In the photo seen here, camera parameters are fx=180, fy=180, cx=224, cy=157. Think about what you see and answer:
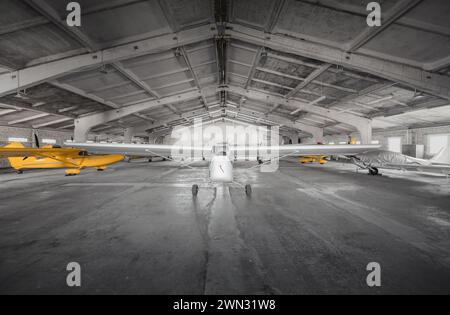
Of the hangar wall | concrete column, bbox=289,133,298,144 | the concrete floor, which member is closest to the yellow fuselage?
the concrete floor

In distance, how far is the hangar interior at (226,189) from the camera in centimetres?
241

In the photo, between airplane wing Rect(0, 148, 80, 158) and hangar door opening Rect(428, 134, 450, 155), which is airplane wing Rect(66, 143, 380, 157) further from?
hangar door opening Rect(428, 134, 450, 155)

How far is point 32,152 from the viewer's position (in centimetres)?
805

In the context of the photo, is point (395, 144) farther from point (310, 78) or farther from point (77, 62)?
point (77, 62)

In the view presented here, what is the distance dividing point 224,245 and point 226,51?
1021cm

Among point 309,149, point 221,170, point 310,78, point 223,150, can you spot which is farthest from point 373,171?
point 221,170

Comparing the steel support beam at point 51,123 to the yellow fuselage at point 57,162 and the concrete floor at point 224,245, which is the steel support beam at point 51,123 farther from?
the concrete floor at point 224,245

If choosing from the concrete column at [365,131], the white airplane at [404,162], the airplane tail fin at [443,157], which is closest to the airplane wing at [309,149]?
the white airplane at [404,162]

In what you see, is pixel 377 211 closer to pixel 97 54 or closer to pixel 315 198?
pixel 315 198

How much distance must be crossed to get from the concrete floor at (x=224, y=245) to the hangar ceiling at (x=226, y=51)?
5.17 metres

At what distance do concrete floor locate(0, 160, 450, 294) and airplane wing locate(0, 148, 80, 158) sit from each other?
285cm

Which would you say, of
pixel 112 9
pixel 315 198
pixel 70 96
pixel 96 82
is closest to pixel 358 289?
pixel 315 198

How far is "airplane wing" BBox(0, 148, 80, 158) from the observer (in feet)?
23.6

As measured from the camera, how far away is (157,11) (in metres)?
6.21
